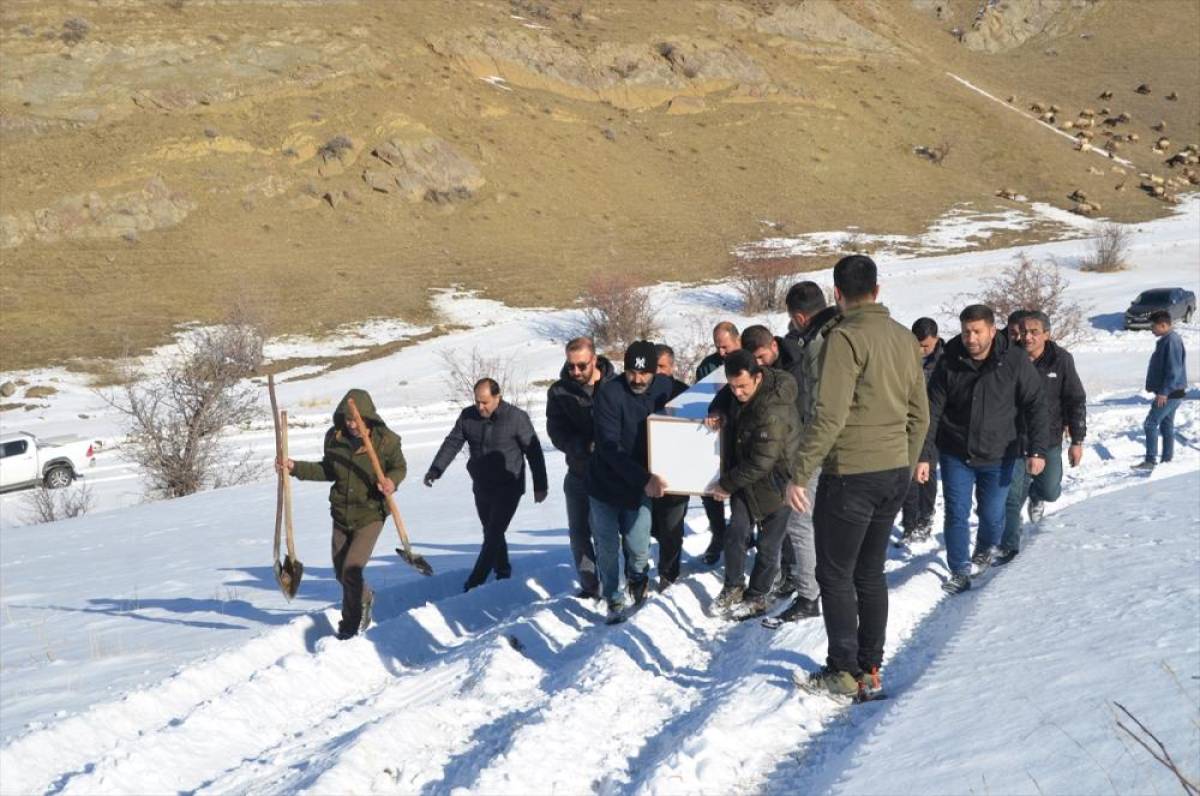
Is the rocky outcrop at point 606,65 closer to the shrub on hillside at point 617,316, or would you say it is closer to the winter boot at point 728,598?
the shrub on hillside at point 617,316

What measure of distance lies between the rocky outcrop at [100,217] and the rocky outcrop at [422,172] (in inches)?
353

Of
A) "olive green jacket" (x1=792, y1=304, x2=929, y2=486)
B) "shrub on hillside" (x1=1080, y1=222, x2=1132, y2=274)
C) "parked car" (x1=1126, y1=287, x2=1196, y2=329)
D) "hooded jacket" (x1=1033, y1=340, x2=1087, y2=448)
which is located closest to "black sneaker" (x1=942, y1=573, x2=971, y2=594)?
"hooded jacket" (x1=1033, y1=340, x2=1087, y2=448)

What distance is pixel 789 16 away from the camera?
82.1 metres

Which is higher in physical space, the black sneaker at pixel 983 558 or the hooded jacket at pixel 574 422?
the hooded jacket at pixel 574 422

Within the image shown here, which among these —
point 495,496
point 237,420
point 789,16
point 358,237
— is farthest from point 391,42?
point 495,496

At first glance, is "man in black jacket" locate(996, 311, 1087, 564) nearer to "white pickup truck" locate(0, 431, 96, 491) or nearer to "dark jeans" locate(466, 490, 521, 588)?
"dark jeans" locate(466, 490, 521, 588)

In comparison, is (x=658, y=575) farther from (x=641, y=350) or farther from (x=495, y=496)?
(x=641, y=350)

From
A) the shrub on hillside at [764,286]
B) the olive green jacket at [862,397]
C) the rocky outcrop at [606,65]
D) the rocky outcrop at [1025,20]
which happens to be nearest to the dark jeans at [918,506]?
the olive green jacket at [862,397]

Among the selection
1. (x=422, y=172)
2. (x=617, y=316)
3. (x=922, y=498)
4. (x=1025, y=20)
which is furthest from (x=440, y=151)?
(x=1025, y=20)

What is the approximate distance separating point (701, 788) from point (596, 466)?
3.12m

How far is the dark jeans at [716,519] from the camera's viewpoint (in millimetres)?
8977

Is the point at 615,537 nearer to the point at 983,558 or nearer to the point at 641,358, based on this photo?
the point at 641,358

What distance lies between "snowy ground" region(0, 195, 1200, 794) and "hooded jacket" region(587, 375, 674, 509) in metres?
0.81

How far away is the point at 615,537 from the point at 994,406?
8.30 feet
